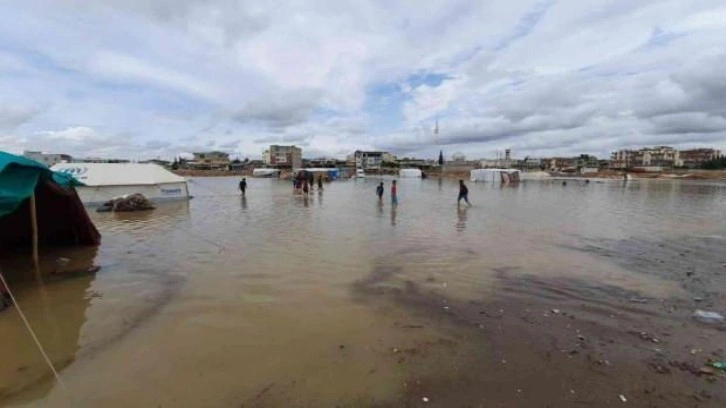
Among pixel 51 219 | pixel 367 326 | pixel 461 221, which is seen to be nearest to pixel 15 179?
pixel 51 219

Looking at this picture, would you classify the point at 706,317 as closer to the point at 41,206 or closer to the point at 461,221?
the point at 461,221

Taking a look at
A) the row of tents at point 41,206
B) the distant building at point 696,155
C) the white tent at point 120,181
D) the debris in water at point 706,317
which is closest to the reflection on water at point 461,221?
the debris in water at point 706,317

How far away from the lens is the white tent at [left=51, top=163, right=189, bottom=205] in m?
25.6

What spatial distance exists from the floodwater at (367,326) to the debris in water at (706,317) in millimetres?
236

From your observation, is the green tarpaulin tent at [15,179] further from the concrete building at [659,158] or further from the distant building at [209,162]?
the concrete building at [659,158]

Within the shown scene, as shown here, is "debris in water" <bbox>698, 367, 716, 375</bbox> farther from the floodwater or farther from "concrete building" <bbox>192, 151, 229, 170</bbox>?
"concrete building" <bbox>192, 151, 229, 170</bbox>

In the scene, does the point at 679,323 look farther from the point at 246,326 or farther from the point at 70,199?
the point at 70,199

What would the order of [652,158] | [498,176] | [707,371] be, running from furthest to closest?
[652,158], [498,176], [707,371]

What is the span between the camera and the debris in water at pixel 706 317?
6.67 m

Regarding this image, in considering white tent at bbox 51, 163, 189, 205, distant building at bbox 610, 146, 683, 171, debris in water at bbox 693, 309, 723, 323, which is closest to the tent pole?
debris in water at bbox 693, 309, 723, 323

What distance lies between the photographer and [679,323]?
659 cm

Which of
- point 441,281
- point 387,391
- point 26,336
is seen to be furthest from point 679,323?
point 26,336

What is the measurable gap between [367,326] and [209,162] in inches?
7487

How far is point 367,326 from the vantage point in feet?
21.2
